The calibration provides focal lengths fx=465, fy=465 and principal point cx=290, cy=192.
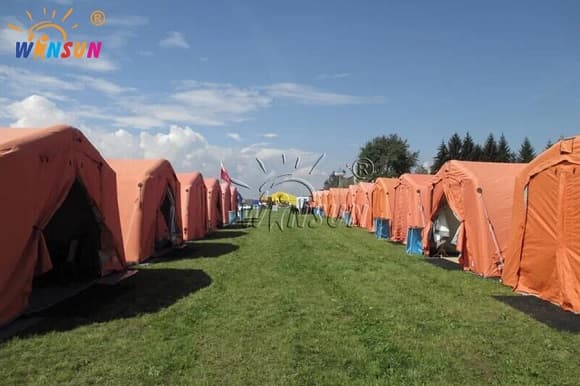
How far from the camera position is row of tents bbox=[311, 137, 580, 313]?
27.7ft

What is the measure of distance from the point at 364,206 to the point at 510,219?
16267mm

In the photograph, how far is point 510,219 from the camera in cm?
1191

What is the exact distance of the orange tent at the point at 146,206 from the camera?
12898 millimetres

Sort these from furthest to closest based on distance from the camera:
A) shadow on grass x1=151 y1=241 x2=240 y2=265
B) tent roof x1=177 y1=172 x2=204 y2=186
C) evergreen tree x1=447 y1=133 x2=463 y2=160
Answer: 1. evergreen tree x1=447 y1=133 x2=463 y2=160
2. tent roof x1=177 y1=172 x2=204 y2=186
3. shadow on grass x1=151 y1=241 x2=240 y2=265

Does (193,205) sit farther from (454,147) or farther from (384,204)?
(454,147)

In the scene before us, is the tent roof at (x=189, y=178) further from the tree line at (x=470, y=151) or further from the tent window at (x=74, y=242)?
the tree line at (x=470, y=151)

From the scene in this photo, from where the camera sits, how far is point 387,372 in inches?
200

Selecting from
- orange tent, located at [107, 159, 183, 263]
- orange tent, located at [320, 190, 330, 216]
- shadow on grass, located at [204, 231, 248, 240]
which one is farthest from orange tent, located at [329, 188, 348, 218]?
orange tent, located at [107, 159, 183, 263]

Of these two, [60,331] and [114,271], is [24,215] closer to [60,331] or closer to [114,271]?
[60,331]

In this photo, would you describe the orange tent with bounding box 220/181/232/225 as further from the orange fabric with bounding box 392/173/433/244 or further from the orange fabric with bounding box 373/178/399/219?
the orange fabric with bounding box 392/173/433/244

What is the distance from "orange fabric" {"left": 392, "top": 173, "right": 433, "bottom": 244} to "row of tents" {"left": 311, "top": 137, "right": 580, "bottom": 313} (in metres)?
0.04

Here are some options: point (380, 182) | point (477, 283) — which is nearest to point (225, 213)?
point (380, 182)

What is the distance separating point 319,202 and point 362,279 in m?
39.3

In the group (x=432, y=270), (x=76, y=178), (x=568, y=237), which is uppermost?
(x=76, y=178)
